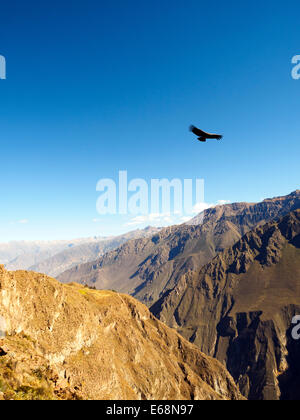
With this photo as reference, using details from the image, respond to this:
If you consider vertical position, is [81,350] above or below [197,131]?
below

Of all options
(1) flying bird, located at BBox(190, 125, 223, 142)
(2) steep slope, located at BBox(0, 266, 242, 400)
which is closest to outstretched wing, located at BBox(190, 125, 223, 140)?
(1) flying bird, located at BBox(190, 125, 223, 142)

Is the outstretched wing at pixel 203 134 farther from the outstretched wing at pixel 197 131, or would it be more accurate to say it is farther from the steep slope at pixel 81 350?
the steep slope at pixel 81 350

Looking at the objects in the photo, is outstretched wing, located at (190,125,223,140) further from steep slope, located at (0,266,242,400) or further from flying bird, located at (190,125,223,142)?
steep slope, located at (0,266,242,400)

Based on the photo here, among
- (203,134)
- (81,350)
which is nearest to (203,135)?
(203,134)

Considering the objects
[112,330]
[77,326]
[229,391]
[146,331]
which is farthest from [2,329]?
[229,391]

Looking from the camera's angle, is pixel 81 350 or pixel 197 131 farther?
pixel 81 350

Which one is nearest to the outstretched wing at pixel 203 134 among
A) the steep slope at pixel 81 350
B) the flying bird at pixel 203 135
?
the flying bird at pixel 203 135

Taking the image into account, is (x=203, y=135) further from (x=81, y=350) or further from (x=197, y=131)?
(x=81, y=350)
